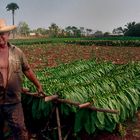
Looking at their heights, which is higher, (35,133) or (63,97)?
(63,97)

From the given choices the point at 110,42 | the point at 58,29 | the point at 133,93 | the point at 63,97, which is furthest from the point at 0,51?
the point at 58,29

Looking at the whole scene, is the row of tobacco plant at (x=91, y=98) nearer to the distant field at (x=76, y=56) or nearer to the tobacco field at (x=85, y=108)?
the tobacco field at (x=85, y=108)

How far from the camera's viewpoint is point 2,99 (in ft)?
15.3

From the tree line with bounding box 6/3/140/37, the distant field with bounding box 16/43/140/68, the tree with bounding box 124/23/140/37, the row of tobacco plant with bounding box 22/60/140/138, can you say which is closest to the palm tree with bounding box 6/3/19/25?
the tree line with bounding box 6/3/140/37

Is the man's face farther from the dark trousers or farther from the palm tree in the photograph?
the palm tree

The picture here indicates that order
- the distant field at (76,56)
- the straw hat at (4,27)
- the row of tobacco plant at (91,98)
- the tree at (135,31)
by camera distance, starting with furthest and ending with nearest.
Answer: the tree at (135,31) → the distant field at (76,56) → the row of tobacco plant at (91,98) → the straw hat at (4,27)

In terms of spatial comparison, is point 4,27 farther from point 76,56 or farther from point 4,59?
point 76,56

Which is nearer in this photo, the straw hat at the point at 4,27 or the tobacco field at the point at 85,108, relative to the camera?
the straw hat at the point at 4,27

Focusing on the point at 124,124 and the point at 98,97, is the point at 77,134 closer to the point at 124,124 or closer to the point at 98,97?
the point at 98,97

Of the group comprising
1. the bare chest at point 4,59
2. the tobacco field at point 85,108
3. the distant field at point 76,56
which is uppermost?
the bare chest at point 4,59

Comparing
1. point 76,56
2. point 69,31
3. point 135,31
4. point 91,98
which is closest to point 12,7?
point 69,31

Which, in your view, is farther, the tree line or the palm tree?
the palm tree

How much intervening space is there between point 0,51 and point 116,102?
2002 mm

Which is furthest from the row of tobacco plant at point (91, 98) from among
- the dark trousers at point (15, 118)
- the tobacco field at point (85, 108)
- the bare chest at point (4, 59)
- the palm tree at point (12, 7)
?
the palm tree at point (12, 7)
